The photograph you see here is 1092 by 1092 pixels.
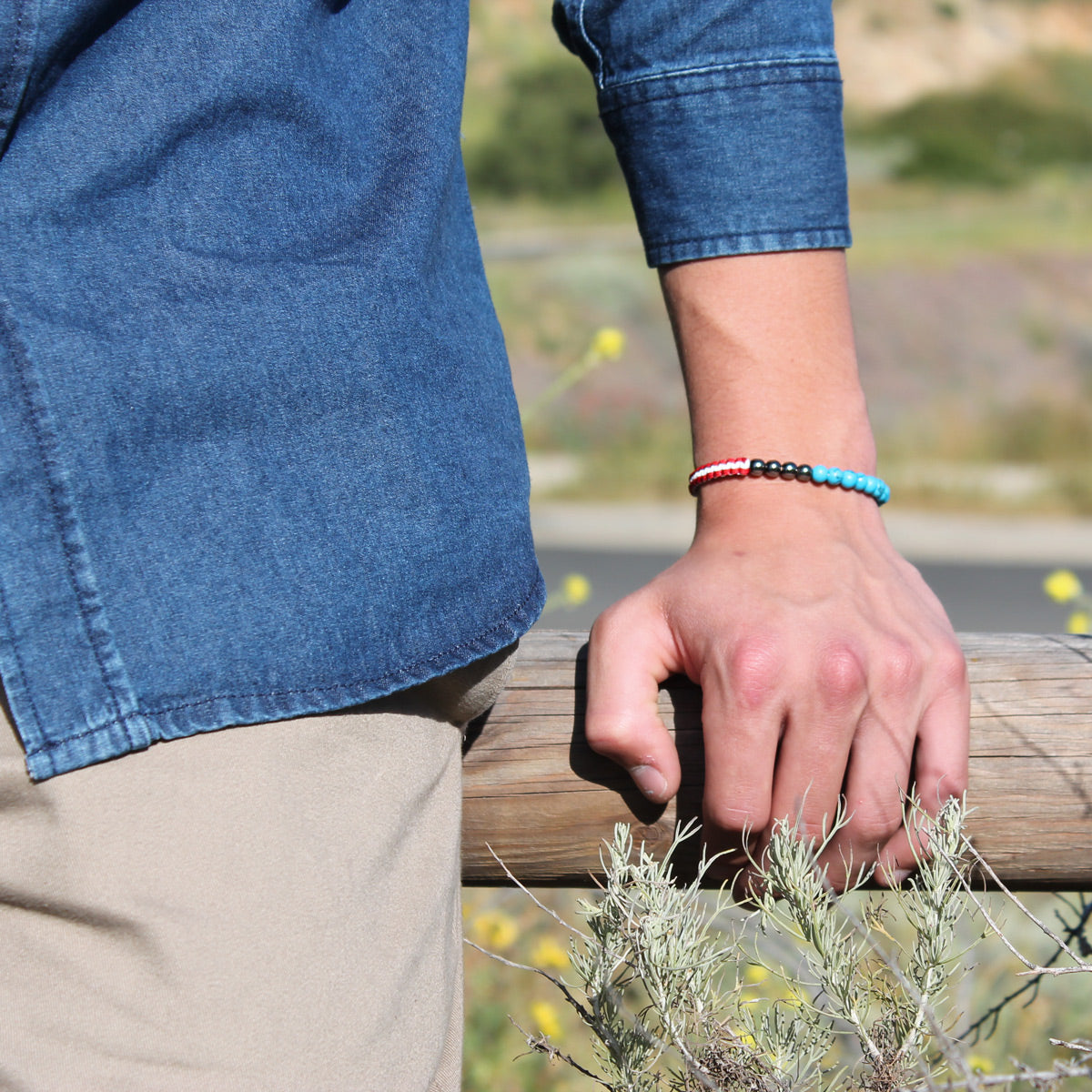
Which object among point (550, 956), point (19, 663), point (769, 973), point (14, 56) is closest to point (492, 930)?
point (550, 956)

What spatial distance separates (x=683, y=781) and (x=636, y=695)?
0.11 meters

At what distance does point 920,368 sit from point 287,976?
46.5 feet

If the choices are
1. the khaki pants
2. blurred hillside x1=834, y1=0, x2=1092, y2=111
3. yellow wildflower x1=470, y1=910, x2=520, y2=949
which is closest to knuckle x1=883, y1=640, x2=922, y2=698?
the khaki pants

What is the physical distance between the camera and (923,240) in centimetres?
1772

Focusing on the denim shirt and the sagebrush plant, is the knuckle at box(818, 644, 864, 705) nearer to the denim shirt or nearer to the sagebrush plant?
the sagebrush plant

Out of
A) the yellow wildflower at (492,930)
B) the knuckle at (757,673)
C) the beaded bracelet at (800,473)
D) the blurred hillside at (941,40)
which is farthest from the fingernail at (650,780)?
the blurred hillside at (941,40)

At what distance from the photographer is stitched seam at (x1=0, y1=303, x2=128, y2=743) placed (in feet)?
2.09

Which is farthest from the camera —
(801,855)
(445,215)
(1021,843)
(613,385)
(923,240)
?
(923,240)

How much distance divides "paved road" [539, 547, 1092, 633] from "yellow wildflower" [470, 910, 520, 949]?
189 inches

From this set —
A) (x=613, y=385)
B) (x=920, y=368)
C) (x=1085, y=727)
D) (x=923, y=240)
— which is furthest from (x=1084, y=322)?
(x=1085, y=727)

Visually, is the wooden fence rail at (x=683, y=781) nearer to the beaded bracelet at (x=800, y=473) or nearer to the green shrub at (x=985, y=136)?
the beaded bracelet at (x=800, y=473)

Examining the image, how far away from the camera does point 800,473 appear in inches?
36.3

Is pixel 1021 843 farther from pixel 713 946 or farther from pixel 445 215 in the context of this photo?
pixel 445 215

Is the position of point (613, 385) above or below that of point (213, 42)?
below
